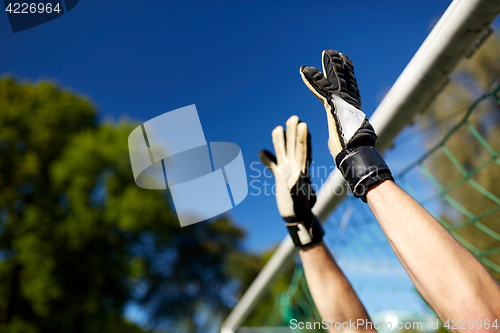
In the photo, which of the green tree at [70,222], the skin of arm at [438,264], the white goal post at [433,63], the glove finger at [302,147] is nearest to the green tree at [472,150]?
the white goal post at [433,63]

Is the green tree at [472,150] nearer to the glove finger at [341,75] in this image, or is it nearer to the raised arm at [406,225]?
the glove finger at [341,75]

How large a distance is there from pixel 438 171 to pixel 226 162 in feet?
11.9

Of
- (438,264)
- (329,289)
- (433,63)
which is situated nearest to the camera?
(438,264)

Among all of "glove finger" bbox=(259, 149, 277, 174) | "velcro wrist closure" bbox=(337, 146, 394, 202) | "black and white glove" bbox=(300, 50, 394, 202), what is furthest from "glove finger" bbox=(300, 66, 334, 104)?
"glove finger" bbox=(259, 149, 277, 174)

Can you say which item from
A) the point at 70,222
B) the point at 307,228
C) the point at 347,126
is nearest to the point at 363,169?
the point at 347,126

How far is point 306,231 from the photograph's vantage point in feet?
3.91

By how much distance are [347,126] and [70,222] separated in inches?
324

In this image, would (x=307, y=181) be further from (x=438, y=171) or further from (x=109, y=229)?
(x=109, y=229)

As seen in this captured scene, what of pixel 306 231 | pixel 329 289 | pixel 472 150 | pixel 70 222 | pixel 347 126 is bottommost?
pixel 70 222

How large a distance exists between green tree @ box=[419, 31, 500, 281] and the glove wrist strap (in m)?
3.45

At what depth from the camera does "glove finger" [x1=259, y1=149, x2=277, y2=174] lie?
4.24 feet

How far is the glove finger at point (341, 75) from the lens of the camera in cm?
83

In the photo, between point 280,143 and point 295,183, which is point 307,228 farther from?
point 280,143

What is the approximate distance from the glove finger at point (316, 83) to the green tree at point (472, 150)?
12.0ft
